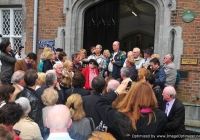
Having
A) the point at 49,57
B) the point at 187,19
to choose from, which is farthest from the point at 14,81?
the point at 187,19

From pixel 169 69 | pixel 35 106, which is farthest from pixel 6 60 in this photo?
pixel 169 69

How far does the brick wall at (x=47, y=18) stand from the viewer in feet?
28.7

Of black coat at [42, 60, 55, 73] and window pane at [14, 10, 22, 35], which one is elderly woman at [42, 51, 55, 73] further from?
window pane at [14, 10, 22, 35]

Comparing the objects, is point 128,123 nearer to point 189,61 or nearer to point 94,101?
point 94,101

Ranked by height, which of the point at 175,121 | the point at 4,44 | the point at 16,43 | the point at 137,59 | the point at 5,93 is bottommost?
the point at 175,121

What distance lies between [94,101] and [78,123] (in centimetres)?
60

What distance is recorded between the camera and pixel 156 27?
7.86 metres

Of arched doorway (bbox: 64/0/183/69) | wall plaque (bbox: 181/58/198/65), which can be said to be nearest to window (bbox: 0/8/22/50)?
arched doorway (bbox: 64/0/183/69)

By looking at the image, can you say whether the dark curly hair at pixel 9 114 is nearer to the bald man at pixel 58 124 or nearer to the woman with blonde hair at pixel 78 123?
the bald man at pixel 58 124

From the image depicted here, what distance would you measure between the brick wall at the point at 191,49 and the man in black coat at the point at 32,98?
4557 mm

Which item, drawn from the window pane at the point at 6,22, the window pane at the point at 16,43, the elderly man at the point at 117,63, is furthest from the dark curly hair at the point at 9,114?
the window pane at the point at 6,22

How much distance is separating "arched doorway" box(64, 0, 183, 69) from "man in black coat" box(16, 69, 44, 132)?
14.7 ft

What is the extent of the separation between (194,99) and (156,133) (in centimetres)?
460

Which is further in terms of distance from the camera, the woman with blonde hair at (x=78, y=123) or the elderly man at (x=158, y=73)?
the elderly man at (x=158, y=73)
